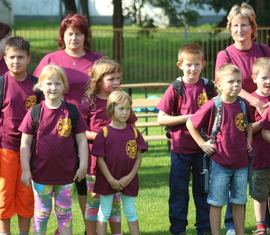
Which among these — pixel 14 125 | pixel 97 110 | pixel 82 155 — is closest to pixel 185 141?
pixel 97 110

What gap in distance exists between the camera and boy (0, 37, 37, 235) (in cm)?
510

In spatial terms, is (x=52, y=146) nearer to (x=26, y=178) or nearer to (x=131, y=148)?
(x=26, y=178)

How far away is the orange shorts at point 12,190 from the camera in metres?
5.18

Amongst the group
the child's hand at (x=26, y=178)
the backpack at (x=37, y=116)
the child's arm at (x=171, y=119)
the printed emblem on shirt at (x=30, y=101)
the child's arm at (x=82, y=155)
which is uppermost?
the printed emblem on shirt at (x=30, y=101)

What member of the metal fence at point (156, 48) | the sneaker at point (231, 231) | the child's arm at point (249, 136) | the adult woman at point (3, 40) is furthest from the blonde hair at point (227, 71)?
the metal fence at point (156, 48)

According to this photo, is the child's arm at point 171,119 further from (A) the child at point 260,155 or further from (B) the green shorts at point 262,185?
(B) the green shorts at point 262,185

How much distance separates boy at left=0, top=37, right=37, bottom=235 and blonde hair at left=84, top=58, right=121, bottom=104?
0.47 metres

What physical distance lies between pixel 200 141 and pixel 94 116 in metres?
0.94

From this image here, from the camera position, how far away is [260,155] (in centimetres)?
567

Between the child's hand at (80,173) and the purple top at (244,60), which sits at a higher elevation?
the purple top at (244,60)

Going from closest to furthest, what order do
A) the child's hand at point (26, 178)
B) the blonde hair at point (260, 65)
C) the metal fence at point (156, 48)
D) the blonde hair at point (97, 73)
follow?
the child's hand at point (26, 178) → the blonde hair at point (97, 73) → the blonde hair at point (260, 65) → the metal fence at point (156, 48)

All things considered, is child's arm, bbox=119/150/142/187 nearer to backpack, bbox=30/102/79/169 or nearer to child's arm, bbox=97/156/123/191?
child's arm, bbox=97/156/123/191

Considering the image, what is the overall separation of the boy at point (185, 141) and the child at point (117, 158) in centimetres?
52

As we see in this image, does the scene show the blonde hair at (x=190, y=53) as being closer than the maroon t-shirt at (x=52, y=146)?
No
